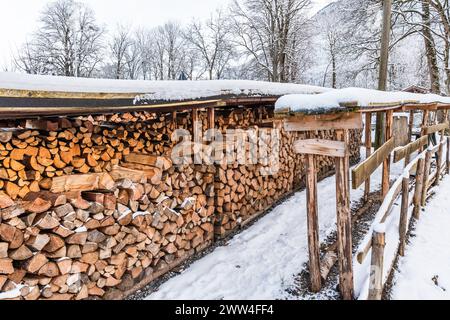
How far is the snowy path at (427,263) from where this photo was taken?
332 cm

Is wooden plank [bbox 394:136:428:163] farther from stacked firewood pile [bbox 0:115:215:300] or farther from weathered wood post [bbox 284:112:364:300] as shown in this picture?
Result: stacked firewood pile [bbox 0:115:215:300]

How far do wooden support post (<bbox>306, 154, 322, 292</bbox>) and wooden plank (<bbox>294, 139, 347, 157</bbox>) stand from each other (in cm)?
14

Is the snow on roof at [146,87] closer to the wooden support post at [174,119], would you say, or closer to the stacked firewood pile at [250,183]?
the wooden support post at [174,119]

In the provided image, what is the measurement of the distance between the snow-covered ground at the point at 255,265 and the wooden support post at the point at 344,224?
0.72 metres

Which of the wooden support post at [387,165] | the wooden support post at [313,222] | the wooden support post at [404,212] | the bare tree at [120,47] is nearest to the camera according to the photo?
the wooden support post at [313,222]

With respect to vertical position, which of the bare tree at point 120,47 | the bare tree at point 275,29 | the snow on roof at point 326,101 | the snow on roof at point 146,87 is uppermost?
the bare tree at point 120,47

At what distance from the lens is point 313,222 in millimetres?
→ 3293

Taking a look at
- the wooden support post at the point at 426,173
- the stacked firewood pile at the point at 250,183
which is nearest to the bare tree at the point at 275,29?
the stacked firewood pile at the point at 250,183

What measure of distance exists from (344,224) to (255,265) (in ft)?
5.23

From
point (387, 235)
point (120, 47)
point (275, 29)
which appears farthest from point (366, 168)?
point (120, 47)

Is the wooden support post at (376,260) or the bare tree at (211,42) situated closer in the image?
the wooden support post at (376,260)

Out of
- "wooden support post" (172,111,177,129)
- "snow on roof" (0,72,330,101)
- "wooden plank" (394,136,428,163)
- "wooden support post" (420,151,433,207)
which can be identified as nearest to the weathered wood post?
"snow on roof" (0,72,330,101)

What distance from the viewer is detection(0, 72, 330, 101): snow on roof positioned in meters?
2.02

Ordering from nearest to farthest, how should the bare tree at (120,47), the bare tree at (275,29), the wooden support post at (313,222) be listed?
the wooden support post at (313,222)
the bare tree at (275,29)
the bare tree at (120,47)
